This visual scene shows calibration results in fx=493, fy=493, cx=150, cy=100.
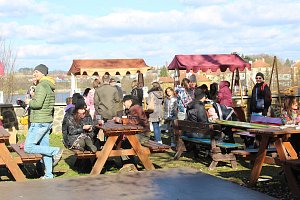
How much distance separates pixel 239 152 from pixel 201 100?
2244 millimetres

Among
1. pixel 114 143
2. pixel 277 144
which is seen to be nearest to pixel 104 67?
pixel 114 143

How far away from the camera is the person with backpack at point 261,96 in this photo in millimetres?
10328

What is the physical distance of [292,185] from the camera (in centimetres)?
592

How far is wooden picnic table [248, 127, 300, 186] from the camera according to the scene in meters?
6.25

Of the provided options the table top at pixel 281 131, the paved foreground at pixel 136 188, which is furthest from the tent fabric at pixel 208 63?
the paved foreground at pixel 136 188

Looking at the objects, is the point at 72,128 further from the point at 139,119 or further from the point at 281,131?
the point at 281,131

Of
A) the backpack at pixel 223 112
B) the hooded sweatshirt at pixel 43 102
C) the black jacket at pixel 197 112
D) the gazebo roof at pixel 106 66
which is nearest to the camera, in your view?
the hooded sweatshirt at pixel 43 102

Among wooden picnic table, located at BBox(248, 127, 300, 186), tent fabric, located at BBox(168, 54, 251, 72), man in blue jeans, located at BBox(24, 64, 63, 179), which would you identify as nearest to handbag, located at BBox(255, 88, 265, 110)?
wooden picnic table, located at BBox(248, 127, 300, 186)

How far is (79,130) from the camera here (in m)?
7.70

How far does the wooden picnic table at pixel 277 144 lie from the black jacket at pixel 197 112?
7.89 feet

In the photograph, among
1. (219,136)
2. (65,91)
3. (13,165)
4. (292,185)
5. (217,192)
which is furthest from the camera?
(65,91)

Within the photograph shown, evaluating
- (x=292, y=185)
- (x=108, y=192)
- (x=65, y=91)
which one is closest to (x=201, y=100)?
(x=292, y=185)

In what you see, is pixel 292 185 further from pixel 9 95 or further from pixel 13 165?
pixel 9 95

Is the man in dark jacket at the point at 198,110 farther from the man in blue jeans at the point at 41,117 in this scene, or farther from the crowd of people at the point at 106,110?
the man in blue jeans at the point at 41,117
